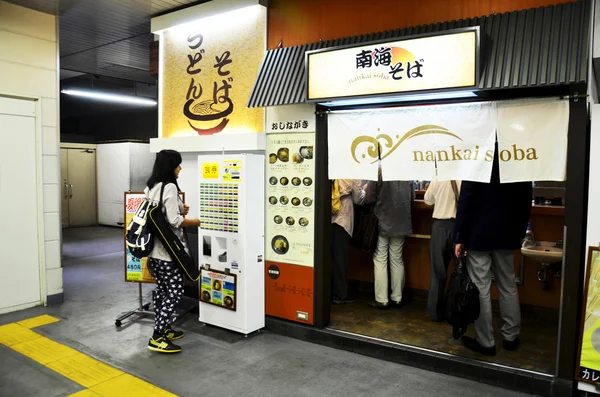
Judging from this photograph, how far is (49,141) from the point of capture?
19.9 feet

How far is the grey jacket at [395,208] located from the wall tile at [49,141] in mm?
4484

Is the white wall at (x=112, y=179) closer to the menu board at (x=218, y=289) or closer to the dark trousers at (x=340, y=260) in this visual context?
the menu board at (x=218, y=289)

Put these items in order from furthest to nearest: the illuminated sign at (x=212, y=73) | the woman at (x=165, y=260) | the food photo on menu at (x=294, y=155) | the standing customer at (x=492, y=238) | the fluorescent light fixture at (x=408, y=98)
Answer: the illuminated sign at (x=212, y=73)
the food photo on menu at (x=294, y=155)
the woman at (x=165, y=260)
the standing customer at (x=492, y=238)
the fluorescent light fixture at (x=408, y=98)

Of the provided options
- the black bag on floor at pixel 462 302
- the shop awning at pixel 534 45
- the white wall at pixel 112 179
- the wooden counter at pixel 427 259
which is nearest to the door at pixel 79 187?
the white wall at pixel 112 179

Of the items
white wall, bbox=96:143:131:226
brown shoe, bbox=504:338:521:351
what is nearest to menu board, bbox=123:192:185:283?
brown shoe, bbox=504:338:521:351

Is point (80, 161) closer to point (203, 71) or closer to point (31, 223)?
point (31, 223)

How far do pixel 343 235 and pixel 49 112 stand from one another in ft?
14.3

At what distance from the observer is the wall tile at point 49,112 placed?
19.8 ft

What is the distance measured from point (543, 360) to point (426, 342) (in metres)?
1.07

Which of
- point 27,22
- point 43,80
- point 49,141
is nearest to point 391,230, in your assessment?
point 49,141

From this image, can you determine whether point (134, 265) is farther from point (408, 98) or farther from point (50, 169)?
point (408, 98)

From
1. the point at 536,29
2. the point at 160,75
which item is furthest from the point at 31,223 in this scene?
the point at 536,29

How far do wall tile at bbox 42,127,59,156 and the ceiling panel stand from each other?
1589 millimetres

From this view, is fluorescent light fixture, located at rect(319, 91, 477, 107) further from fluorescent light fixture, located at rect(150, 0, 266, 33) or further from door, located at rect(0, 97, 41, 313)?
door, located at rect(0, 97, 41, 313)
